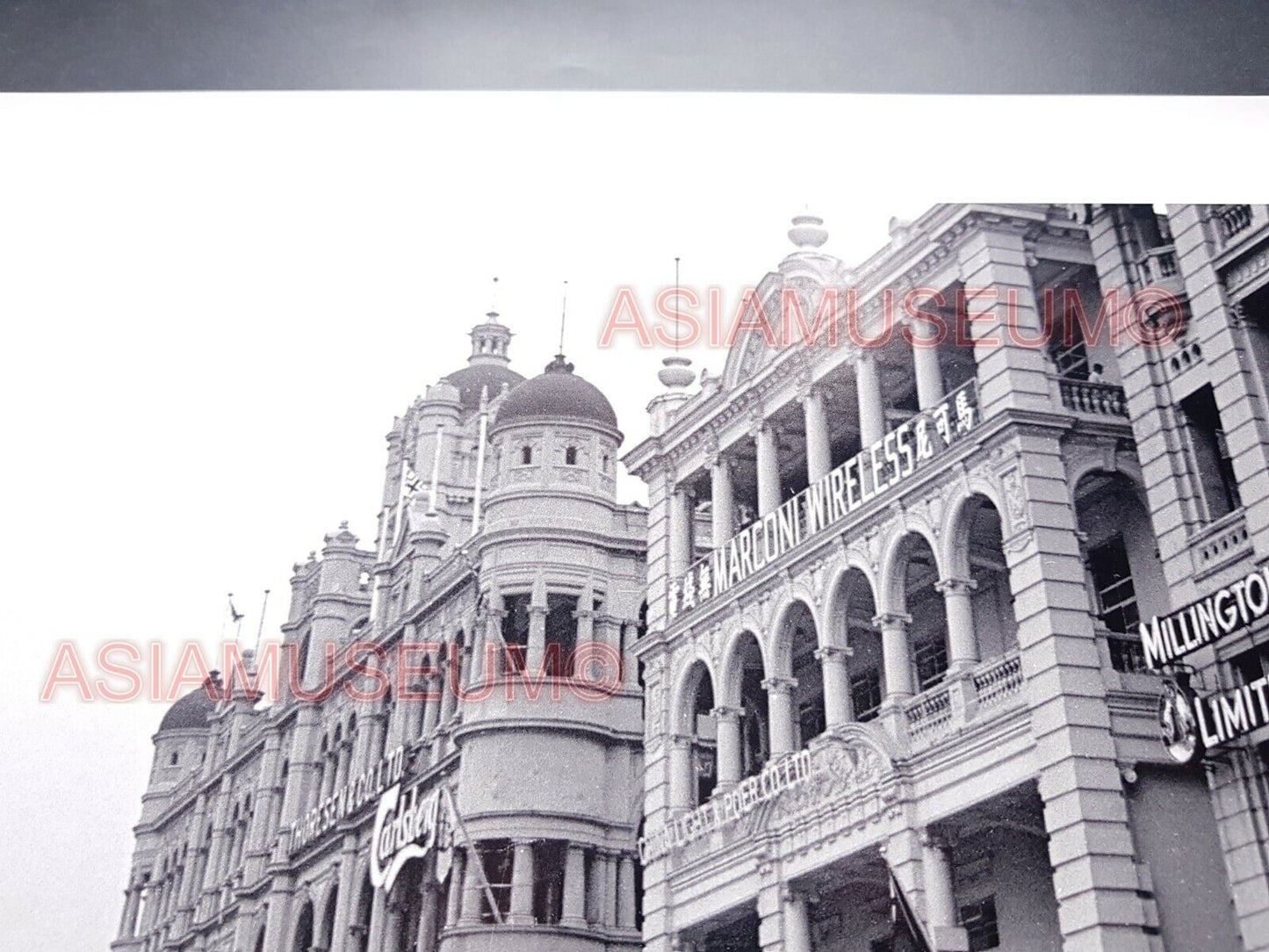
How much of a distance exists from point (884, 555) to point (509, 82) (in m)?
7.53

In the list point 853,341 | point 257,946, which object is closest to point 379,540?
point 257,946

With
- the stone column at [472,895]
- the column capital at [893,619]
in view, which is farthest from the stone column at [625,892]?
the column capital at [893,619]

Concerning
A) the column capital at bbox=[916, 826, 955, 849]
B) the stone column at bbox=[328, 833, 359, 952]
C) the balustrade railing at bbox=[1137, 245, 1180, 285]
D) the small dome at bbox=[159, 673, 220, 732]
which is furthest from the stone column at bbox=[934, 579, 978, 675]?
the small dome at bbox=[159, 673, 220, 732]

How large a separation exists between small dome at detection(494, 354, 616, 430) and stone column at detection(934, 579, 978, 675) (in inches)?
437

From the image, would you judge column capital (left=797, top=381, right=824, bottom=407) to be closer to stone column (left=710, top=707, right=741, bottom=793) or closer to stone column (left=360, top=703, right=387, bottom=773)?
stone column (left=710, top=707, right=741, bottom=793)

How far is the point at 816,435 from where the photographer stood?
723 inches

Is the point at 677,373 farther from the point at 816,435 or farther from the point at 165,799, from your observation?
the point at 165,799

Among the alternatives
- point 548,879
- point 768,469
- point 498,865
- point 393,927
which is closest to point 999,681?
point 768,469

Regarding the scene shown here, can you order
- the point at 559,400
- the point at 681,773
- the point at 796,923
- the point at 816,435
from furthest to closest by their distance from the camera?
the point at 559,400 < the point at 681,773 < the point at 816,435 < the point at 796,923

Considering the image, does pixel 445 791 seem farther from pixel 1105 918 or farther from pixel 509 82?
pixel 509 82

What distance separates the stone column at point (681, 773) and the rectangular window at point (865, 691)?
2168 mm

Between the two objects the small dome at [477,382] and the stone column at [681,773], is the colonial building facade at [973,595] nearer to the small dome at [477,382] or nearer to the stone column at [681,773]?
the stone column at [681,773]

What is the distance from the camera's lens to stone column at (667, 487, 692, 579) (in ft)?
68.6

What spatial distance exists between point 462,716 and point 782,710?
304 inches
